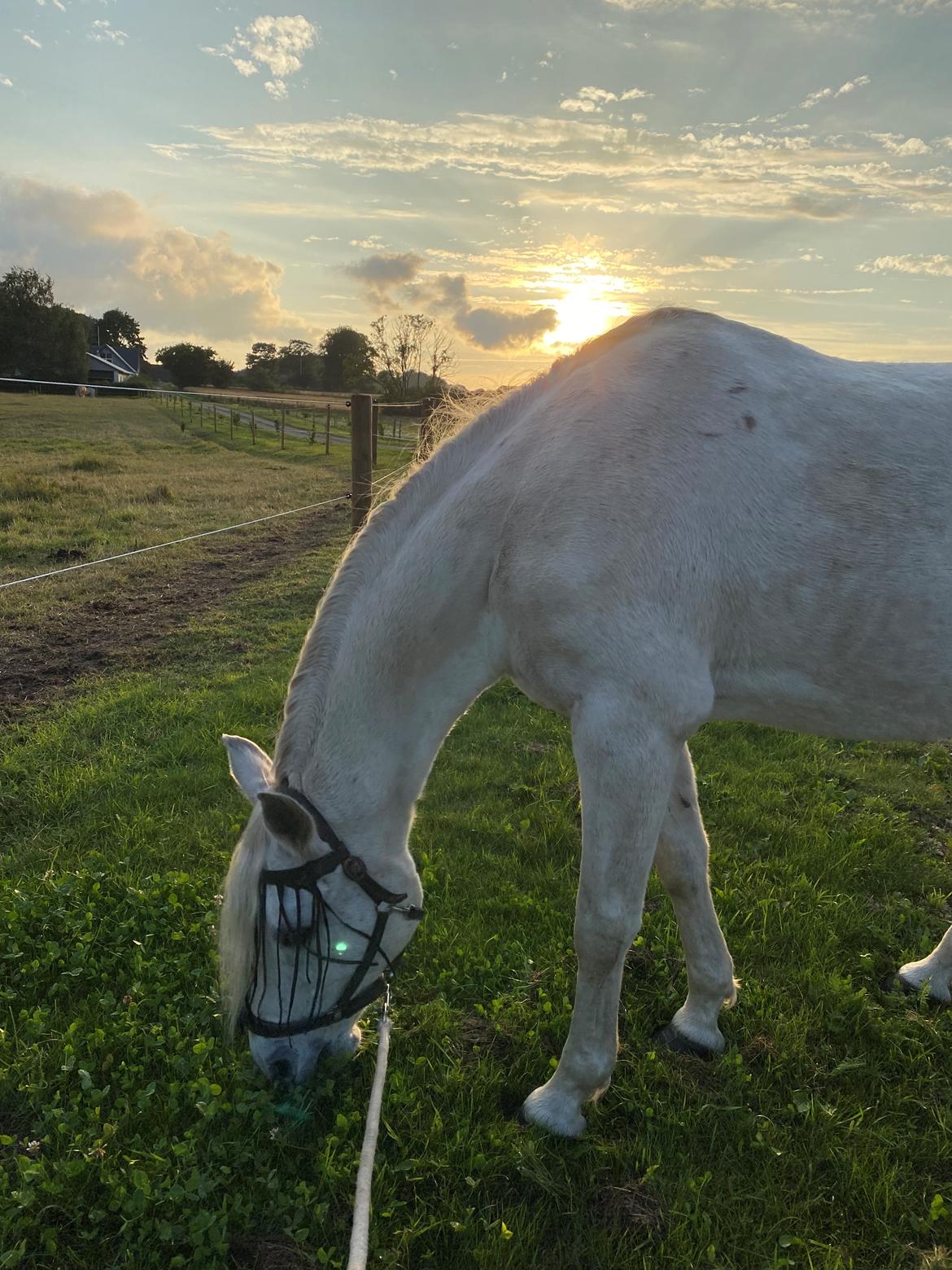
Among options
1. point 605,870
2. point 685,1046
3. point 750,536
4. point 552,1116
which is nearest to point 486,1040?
point 552,1116

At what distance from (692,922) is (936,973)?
112 centimetres

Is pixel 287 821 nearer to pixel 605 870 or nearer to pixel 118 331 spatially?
pixel 605 870

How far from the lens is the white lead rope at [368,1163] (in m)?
1.79

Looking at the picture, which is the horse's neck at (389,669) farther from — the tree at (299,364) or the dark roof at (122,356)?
the dark roof at (122,356)

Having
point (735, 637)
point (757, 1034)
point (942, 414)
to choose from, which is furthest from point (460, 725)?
point (942, 414)

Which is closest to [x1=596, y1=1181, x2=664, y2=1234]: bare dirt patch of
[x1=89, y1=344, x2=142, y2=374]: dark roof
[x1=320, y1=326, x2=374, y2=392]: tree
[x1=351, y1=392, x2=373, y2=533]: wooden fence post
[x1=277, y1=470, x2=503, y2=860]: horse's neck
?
[x1=277, y1=470, x2=503, y2=860]: horse's neck

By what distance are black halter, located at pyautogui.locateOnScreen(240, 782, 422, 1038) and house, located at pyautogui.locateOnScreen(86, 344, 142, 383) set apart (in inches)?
2753

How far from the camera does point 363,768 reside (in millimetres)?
2324

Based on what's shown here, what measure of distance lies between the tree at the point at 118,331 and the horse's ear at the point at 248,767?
99458 millimetres

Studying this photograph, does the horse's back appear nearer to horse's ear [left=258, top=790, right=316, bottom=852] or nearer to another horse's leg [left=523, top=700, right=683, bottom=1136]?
another horse's leg [left=523, top=700, right=683, bottom=1136]

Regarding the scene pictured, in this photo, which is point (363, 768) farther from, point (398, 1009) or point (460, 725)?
point (460, 725)

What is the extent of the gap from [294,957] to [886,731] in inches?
78.1

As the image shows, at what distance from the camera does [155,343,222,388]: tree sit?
61406mm

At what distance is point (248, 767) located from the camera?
2361 millimetres
